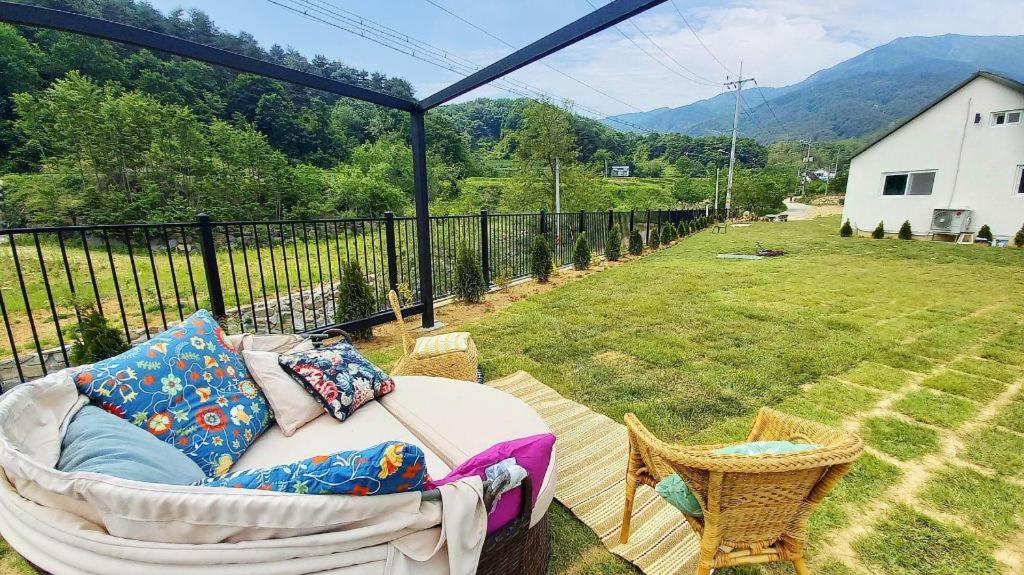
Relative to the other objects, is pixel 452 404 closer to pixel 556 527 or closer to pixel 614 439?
pixel 556 527

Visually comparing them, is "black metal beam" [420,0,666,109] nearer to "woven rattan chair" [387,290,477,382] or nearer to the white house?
"woven rattan chair" [387,290,477,382]

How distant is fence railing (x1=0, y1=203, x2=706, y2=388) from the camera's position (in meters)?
3.32

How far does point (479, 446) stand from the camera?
5.35 ft

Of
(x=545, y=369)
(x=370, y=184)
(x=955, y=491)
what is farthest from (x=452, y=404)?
(x=370, y=184)

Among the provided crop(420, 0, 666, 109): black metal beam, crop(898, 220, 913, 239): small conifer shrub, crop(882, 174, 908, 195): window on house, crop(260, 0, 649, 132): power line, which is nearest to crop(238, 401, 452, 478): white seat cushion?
crop(420, 0, 666, 109): black metal beam

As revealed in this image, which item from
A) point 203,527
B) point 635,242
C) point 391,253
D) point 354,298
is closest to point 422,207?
point 391,253

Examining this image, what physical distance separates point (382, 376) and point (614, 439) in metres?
1.47

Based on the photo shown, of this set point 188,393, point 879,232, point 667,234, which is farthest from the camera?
point 667,234

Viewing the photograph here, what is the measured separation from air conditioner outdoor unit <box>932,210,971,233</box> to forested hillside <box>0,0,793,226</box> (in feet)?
43.0

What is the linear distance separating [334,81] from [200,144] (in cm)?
2120

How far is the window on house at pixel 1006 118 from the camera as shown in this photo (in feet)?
34.6

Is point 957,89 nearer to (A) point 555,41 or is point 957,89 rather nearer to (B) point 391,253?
(A) point 555,41

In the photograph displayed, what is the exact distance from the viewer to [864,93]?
131750 millimetres

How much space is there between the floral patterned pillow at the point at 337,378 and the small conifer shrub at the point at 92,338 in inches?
72.6
